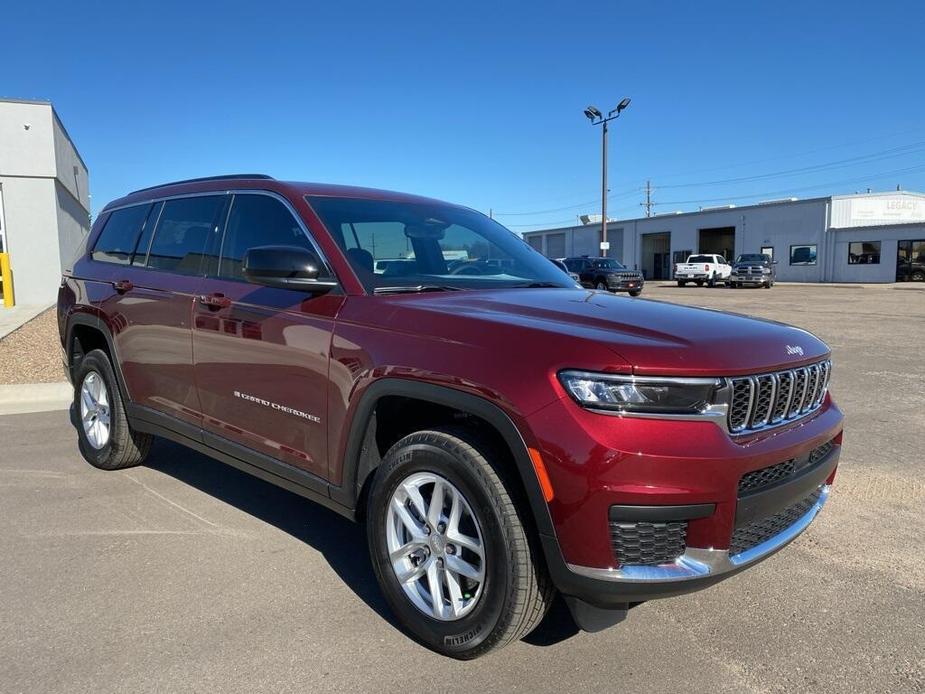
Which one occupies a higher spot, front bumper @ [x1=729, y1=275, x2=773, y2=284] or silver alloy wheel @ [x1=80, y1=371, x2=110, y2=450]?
front bumper @ [x1=729, y1=275, x2=773, y2=284]

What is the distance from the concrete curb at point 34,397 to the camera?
7363mm

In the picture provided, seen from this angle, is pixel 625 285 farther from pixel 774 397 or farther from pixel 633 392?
pixel 633 392

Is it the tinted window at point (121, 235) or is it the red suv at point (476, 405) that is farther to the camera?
the tinted window at point (121, 235)

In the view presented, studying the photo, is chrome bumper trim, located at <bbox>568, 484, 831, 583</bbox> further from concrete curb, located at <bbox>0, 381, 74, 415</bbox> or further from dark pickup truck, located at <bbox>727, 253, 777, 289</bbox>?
dark pickup truck, located at <bbox>727, 253, 777, 289</bbox>

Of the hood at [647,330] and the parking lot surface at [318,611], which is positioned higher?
the hood at [647,330]

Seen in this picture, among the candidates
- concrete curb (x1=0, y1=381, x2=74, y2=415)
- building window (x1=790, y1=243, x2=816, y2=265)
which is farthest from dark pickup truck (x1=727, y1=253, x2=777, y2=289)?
concrete curb (x1=0, y1=381, x2=74, y2=415)

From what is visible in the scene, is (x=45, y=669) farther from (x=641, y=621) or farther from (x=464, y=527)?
(x=641, y=621)

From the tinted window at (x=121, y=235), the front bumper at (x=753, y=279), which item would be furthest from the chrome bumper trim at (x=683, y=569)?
the front bumper at (x=753, y=279)

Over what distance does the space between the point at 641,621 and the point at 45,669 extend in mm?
2376

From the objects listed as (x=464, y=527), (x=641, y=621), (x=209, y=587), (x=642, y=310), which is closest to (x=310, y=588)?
(x=209, y=587)

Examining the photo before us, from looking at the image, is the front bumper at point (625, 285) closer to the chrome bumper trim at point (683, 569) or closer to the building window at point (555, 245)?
the chrome bumper trim at point (683, 569)

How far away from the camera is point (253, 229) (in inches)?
148

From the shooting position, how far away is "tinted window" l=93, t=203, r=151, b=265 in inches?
189

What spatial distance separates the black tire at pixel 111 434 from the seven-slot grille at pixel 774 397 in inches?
156
